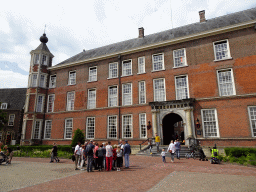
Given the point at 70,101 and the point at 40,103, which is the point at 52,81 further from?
the point at 70,101

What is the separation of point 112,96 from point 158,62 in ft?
25.2

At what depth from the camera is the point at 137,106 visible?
21.7m

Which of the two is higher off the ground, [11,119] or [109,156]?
[11,119]

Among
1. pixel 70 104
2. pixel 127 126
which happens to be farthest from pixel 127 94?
pixel 70 104

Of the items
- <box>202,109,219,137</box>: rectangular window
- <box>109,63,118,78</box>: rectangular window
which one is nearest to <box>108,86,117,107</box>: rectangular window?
<box>109,63,118,78</box>: rectangular window

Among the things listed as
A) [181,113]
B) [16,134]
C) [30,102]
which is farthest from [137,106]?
[16,134]

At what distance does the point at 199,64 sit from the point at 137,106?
8792 mm

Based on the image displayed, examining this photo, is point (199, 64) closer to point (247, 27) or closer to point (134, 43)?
point (247, 27)

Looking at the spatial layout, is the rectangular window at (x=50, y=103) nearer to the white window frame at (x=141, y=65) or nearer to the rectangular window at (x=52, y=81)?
the rectangular window at (x=52, y=81)

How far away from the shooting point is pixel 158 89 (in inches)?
840

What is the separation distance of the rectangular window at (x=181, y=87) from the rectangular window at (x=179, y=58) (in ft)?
5.67

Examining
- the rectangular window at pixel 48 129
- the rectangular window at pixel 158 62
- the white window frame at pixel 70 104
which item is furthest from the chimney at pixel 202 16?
the rectangular window at pixel 48 129

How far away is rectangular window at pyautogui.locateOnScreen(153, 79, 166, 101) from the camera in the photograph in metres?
21.0

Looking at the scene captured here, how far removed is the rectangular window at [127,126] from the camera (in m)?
21.7
